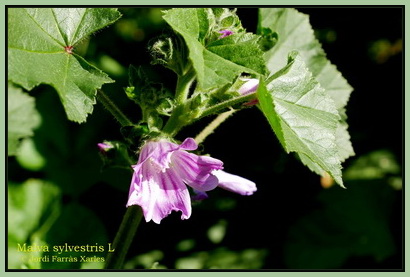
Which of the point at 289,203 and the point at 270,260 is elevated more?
the point at 289,203

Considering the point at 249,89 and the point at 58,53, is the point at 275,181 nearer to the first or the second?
the point at 249,89

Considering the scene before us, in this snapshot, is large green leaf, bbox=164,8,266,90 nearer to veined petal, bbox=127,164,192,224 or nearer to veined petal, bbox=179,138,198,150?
veined petal, bbox=179,138,198,150

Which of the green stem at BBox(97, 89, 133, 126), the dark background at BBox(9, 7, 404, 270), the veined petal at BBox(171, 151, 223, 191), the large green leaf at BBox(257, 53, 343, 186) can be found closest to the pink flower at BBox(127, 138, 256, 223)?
the veined petal at BBox(171, 151, 223, 191)

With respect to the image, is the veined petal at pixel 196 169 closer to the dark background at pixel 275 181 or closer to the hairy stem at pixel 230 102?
the hairy stem at pixel 230 102

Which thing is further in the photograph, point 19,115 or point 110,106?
point 19,115

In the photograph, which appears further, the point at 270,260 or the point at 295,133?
the point at 270,260

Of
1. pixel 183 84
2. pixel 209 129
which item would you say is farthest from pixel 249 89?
pixel 209 129

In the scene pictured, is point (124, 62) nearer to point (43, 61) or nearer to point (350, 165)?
point (350, 165)

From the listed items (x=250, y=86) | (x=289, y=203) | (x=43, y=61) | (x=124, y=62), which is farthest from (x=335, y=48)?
(x=43, y=61)
